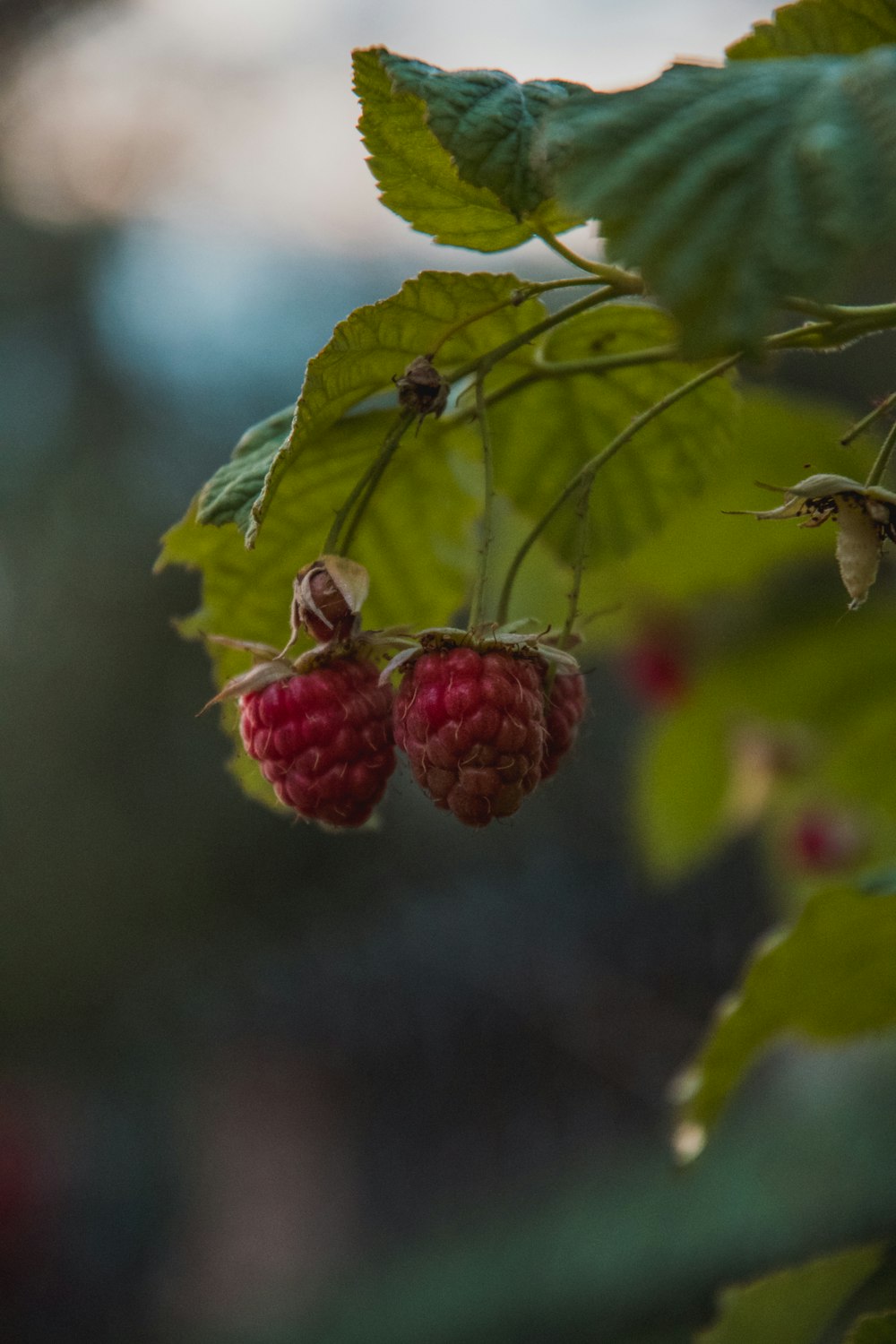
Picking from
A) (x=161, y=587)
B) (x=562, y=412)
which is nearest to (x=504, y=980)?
(x=161, y=587)

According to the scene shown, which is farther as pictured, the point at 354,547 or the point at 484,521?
the point at 354,547

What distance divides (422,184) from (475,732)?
33 cm

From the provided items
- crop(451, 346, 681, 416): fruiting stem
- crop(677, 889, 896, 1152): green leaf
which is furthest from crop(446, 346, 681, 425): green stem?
crop(677, 889, 896, 1152): green leaf

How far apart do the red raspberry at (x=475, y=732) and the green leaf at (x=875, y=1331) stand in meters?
0.36

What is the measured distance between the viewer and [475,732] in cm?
69

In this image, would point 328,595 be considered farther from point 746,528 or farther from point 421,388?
point 746,528

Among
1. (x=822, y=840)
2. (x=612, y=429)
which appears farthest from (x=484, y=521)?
(x=822, y=840)

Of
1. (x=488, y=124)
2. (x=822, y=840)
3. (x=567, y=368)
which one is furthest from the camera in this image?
(x=822, y=840)

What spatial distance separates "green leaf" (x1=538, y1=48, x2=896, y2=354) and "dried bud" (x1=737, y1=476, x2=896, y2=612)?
0.19 metres

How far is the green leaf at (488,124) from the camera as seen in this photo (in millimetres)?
651

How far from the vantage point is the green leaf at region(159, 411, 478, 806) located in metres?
0.88

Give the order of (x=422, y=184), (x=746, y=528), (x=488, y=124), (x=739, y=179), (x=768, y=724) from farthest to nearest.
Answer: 1. (x=768, y=724)
2. (x=746, y=528)
3. (x=422, y=184)
4. (x=488, y=124)
5. (x=739, y=179)

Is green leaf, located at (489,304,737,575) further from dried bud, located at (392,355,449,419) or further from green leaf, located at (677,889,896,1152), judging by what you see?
green leaf, located at (677,889,896,1152)

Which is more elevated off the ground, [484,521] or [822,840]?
[484,521]
